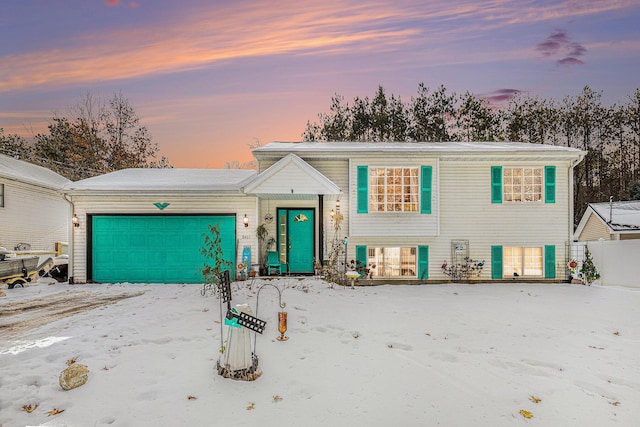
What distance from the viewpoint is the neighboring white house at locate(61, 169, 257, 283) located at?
1142 cm

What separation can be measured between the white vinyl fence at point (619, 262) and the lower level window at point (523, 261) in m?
2.09

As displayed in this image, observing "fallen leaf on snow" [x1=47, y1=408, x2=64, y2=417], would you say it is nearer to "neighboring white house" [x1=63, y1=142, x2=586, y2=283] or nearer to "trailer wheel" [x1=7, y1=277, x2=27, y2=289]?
"neighboring white house" [x1=63, y1=142, x2=586, y2=283]

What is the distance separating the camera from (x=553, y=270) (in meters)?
11.7

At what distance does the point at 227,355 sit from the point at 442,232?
362 inches

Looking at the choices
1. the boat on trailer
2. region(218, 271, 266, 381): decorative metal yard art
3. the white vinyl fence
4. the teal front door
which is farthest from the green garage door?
the white vinyl fence

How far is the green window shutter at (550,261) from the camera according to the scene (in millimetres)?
11656

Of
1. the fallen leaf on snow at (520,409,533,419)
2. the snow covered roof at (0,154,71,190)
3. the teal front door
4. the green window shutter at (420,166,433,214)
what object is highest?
the snow covered roof at (0,154,71,190)

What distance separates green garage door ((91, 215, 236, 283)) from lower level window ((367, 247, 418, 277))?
4.97m

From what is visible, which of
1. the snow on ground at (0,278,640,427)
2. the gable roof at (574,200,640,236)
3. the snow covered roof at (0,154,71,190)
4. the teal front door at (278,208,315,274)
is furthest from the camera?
the gable roof at (574,200,640,236)

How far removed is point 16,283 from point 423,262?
1353cm

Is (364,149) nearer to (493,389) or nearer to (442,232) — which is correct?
(442,232)

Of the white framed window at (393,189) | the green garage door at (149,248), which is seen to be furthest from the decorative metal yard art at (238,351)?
the white framed window at (393,189)

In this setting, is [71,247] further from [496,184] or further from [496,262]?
[496,184]

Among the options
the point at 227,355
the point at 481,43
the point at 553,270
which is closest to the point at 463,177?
the point at 553,270
